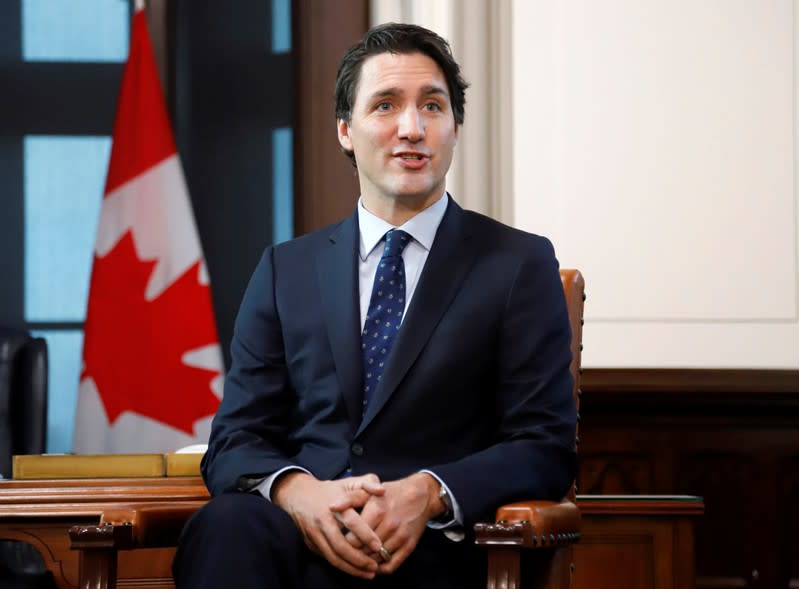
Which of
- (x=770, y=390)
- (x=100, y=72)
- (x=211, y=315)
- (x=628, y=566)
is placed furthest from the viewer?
(x=100, y=72)

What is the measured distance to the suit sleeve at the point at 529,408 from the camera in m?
1.85

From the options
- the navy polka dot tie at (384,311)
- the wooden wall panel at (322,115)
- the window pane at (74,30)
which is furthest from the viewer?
the window pane at (74,30)

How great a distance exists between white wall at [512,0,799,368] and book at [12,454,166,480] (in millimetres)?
1690

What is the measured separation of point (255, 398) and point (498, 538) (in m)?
0.58

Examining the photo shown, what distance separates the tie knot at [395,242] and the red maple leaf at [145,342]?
158 centimetres

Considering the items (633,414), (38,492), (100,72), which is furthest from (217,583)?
(100,72)

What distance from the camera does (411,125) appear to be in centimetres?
211

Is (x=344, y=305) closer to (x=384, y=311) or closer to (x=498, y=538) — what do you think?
(x=384, y=311)

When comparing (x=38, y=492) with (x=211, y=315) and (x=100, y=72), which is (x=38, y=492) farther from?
(x=100, y=72)

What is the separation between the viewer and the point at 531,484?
188cm

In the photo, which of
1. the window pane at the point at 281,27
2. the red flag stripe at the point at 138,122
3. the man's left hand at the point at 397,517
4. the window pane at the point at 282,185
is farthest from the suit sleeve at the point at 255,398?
the window pane at the point at 281,27

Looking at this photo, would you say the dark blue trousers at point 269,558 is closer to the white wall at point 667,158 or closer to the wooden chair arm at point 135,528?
the wooden chair arm at point 135,528

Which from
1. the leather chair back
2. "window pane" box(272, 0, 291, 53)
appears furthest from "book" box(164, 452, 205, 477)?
"window pane" box(272, 0, 291, 53)

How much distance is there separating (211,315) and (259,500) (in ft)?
6.11
